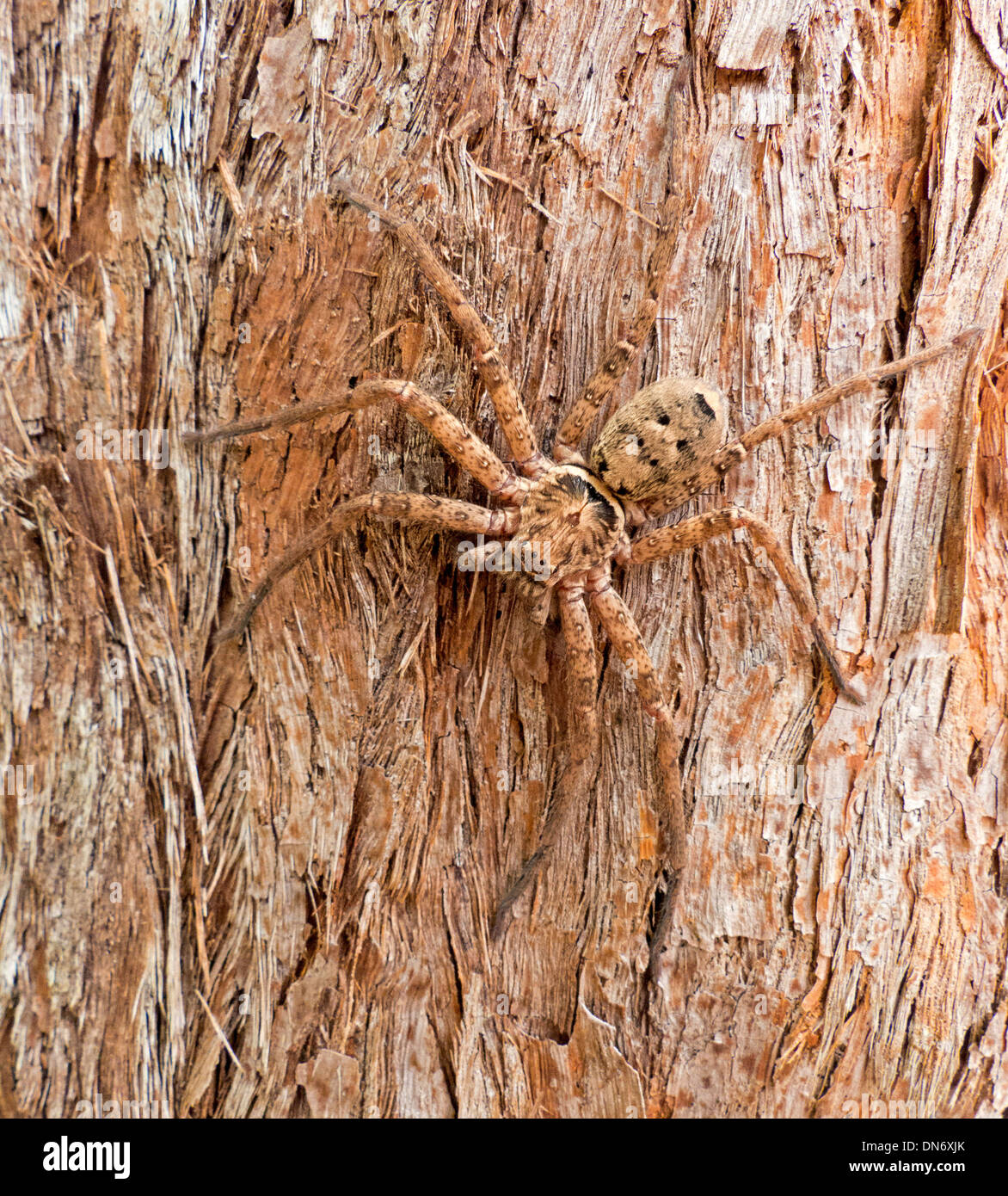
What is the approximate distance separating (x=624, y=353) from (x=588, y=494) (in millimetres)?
413

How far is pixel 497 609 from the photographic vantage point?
2426 mm

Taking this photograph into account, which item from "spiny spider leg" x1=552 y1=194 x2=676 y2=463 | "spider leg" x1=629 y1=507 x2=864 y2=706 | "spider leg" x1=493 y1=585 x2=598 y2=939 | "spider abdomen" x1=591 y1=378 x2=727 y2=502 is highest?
"spiny spider leg" x1=552 y1=194 x2=676 y2=463

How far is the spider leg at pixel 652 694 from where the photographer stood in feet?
7.64

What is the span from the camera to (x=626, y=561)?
7.86ft

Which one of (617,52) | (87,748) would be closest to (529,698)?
(87,748)

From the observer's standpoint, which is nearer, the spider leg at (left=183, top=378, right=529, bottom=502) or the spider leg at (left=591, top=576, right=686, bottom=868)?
the spider leg at (left=183, top=378, right=529, bottom=502)

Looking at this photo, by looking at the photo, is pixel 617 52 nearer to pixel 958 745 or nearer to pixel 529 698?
pixel 529 698

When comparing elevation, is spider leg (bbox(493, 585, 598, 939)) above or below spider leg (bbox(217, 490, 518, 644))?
below

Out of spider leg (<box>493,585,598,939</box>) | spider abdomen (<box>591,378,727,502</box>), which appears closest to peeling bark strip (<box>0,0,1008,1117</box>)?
spider leg (<box>493,585,598,939</box>)

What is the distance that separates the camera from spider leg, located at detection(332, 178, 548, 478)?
2211 mm

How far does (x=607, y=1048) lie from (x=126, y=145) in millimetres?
2908

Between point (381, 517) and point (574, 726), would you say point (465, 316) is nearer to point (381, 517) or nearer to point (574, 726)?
point (381, 517)

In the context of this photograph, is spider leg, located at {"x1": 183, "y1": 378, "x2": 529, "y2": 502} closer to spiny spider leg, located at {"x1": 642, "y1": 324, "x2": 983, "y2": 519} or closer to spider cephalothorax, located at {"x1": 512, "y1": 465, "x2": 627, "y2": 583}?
spider cephalothorax, located at {"x1": 512, "y1": 465, "x2": 627, "y2": 583}

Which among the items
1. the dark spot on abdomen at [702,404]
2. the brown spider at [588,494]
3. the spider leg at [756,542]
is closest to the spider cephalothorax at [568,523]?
the brown spider at [588,494]
